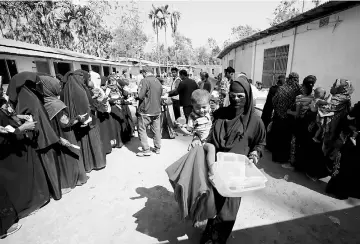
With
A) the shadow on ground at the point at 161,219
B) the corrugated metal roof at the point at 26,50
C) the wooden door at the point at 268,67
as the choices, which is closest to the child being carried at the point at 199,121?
the shadow on ground at the point at 161,219

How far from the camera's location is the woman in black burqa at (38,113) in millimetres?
2710

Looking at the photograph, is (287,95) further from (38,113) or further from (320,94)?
(38,113)

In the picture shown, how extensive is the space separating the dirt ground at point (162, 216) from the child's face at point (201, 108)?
1.56 m

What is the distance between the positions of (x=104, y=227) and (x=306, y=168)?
364cm

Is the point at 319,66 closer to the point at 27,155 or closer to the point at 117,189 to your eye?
the point at 117,189

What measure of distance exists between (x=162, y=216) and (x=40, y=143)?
2066mm

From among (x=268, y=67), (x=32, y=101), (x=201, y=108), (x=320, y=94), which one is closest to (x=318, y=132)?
(x=320, y=94)

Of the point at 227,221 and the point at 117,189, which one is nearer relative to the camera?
the point at 227,221

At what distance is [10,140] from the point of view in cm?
255

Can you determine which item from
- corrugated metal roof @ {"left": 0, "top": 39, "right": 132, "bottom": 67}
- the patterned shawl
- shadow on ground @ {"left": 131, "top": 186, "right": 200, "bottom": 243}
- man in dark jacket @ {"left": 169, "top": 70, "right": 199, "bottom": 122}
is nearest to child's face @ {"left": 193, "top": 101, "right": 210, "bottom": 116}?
shadow on ground @ {"left": 131, "top": 186, "right": 200, "bottom": 243}

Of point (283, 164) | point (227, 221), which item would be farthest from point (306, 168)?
point (227, 221)

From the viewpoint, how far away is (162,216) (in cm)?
→ 280

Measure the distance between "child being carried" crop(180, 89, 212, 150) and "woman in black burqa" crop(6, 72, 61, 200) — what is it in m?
2.11

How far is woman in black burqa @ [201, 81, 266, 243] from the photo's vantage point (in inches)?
74.9
